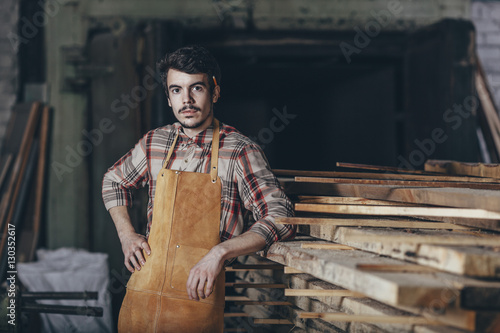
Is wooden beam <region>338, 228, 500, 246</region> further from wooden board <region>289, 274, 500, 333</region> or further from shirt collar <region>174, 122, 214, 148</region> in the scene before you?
shirt collar <region>174, 122, 214, 148</region>

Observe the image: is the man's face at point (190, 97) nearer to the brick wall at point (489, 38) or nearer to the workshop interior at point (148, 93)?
the workshop interior at point (148, 93)

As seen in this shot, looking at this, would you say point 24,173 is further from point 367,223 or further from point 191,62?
point 367,223

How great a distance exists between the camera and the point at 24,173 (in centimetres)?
522

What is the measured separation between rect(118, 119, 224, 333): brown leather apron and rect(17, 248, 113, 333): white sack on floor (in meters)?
2.16

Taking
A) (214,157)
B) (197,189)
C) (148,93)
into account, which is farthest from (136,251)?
(148,93)

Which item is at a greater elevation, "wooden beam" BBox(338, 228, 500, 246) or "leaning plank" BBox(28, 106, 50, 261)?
"leaning plank" BBox(28, 106, 50, 261)

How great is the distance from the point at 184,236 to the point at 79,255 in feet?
10.1

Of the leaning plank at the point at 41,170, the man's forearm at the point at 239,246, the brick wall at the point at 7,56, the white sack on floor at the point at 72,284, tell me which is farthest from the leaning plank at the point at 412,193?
the brick wall at the point at 7,56

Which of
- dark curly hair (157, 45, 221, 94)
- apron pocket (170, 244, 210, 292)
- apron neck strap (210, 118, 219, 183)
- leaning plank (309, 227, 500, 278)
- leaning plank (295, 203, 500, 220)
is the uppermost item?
dark curly hair (157, 45, 221, 94)

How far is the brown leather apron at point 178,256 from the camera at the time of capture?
224cm

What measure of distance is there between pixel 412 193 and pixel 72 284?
3.24 metres

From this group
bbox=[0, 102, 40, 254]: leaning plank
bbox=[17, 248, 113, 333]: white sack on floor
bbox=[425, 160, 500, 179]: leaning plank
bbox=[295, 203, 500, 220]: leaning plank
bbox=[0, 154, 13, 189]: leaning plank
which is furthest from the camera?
bbox=[0, 154, 13, 189]: leaning plank

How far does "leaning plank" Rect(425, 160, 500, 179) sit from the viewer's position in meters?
2.86

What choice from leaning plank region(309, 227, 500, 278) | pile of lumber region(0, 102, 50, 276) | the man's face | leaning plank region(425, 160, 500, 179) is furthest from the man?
pile of lumber region(0, 102, 50, 276)
